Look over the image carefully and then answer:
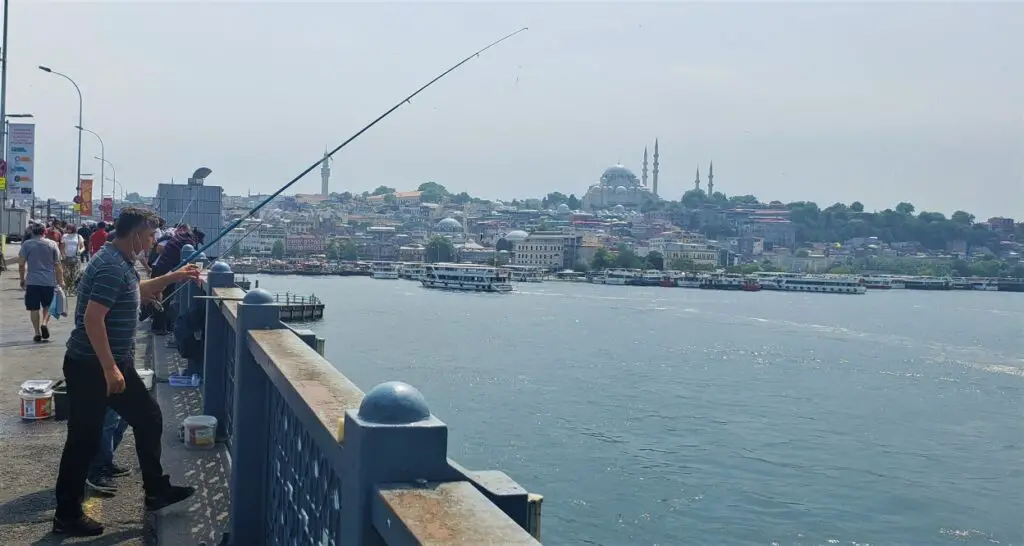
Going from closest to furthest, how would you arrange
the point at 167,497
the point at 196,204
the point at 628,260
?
the point at 167,497
the point at 196,204
the point at 628,260

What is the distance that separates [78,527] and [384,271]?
361 feet

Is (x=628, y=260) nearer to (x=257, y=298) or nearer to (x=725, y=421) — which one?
(x=725, y=421)

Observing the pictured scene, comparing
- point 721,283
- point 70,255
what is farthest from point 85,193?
point 721,283

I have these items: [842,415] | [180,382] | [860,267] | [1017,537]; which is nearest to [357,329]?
[842,415]

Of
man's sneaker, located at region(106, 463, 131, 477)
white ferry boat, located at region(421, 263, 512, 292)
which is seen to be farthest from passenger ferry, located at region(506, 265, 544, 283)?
man's sneaker, located at region(106, 463, 131, 477)

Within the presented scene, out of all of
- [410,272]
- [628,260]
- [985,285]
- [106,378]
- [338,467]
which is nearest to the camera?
[338,467]

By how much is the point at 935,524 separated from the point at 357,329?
31582 millimetres

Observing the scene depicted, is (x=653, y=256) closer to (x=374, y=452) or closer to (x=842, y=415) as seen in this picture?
(x=842, y=415)

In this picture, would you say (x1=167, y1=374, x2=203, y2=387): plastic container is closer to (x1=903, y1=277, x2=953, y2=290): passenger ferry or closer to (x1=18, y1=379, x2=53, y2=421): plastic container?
(x1=18, y1=379, x2=53, y2=421): plastic container

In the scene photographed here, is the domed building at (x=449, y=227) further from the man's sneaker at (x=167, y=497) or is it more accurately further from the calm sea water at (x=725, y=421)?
the man's sneaker at (x=167, y=497)

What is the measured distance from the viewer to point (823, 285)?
109 m

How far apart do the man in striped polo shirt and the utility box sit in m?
9.55

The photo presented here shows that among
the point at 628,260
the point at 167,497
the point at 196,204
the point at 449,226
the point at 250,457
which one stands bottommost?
the point at 167,497

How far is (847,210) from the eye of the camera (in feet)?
620
